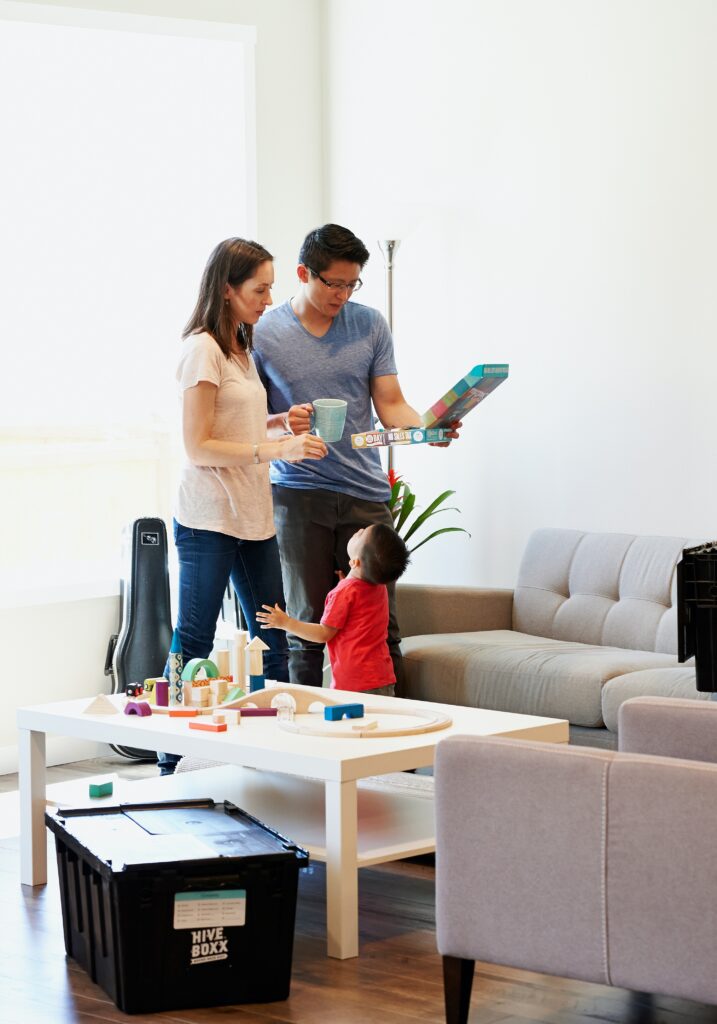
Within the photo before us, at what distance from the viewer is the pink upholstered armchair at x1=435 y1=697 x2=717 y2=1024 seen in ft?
6.99

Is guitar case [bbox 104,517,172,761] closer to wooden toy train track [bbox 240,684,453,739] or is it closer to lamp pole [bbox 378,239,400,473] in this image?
lamp pole [bbox 378,239,400,473]

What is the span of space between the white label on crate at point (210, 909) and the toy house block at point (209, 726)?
1.80ft

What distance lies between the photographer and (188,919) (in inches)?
102

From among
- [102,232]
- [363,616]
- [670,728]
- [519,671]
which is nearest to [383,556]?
[363,616]

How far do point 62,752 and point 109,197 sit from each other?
2.04m

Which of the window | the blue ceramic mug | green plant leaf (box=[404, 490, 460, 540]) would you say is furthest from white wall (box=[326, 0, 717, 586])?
the blue ceramic mug

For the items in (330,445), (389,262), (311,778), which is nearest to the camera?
(311,778)

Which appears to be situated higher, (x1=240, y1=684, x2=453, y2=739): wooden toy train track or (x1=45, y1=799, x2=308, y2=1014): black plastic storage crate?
(x1=240, y1=684, x2=453, y2=739): wooden toy train track

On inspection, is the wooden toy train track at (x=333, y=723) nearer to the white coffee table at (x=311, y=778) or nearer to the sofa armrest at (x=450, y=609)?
the white coffee table at (x=311, y=778)

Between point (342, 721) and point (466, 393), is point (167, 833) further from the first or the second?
point (466, 393)

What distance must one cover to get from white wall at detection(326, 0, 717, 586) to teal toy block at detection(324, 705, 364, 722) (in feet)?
5.90

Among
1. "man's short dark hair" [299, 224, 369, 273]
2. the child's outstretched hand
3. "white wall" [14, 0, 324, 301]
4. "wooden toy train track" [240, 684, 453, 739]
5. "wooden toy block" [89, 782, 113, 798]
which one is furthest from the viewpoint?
"white wall" [14, 0, 324, 301]

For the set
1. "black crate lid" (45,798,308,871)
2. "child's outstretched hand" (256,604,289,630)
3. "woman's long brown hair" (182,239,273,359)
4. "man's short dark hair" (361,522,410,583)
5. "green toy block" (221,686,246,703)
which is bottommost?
"black crate lid" (45,798,308,871)

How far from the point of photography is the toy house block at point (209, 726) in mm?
3125
